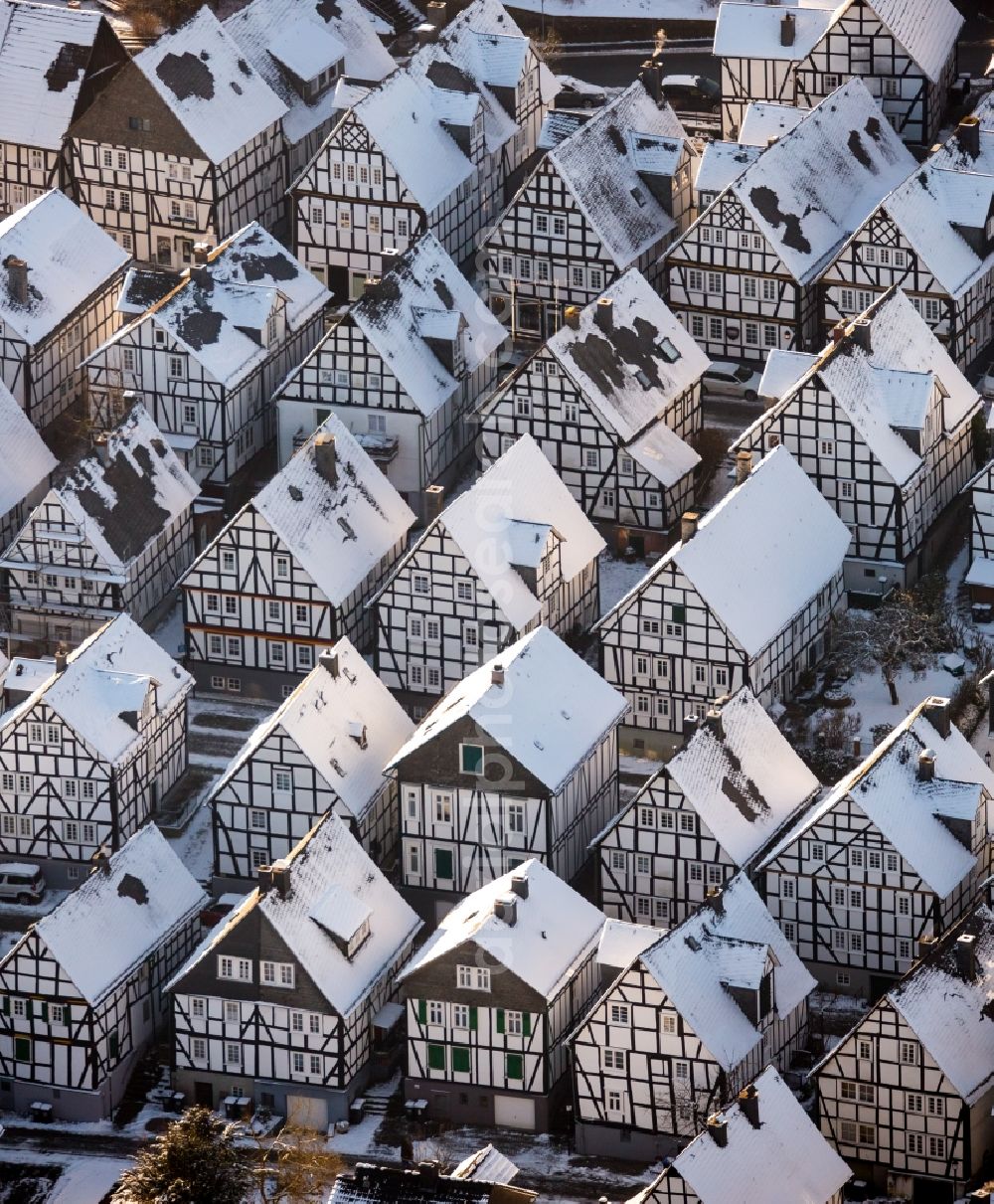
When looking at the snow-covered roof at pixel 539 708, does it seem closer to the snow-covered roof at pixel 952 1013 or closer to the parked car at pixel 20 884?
the parked car at pixel 20 884

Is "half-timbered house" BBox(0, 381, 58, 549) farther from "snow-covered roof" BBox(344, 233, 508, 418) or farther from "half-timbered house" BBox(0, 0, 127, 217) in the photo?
"half-timbered house" BBox(0, 0, 127, 217)

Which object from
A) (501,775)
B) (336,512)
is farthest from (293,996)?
(336,512)

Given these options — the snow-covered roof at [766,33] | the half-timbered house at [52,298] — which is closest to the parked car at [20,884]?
the half-timbered house at [52,298]

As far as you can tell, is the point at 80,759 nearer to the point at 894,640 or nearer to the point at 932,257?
the point at 894,640

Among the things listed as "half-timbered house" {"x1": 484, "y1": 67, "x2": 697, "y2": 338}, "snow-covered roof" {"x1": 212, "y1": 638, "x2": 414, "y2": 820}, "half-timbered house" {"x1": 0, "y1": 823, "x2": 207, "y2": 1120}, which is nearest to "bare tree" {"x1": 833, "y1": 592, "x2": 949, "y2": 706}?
"snow-covered roof" {"x1": 212, "y1": 638, "x2": 414, "y2": 820}

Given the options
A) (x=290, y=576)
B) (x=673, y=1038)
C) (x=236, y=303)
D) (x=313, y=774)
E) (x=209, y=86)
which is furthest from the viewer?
(x=209, y=86)

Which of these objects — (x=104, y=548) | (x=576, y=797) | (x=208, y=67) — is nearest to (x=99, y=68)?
(x=208, y=67)
